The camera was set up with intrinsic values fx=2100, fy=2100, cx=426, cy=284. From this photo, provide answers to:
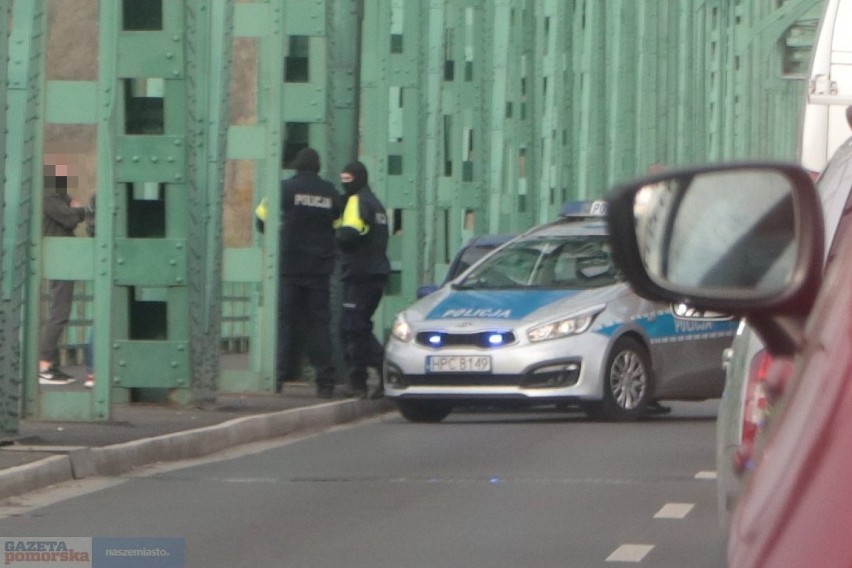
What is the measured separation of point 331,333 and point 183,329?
9.72 ft

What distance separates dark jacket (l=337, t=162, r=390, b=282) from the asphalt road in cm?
331

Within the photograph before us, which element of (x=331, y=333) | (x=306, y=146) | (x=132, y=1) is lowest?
(x=331, y=333)

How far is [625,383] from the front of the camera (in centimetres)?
1484

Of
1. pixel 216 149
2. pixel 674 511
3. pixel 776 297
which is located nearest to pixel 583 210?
pixel 216 149

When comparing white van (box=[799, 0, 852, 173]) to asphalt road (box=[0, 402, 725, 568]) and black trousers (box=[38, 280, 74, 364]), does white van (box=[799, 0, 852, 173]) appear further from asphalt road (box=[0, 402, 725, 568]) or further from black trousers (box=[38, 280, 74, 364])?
black trousers (box=[38, 280, 74, 364])

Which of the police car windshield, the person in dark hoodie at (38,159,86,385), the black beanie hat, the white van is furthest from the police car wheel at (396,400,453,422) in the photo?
the white van

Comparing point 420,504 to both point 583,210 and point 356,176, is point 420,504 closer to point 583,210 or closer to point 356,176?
point 356,176

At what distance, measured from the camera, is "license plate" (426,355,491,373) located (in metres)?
14.5

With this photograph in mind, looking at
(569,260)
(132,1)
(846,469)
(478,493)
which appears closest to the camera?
(846,469)

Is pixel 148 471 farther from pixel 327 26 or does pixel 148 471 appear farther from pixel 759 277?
pixel 759 277

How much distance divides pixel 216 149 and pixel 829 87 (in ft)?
14.6

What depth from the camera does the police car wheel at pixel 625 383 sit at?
14719 millimetres

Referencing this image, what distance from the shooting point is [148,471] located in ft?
36.1

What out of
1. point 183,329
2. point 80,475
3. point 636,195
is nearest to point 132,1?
point 183,329
